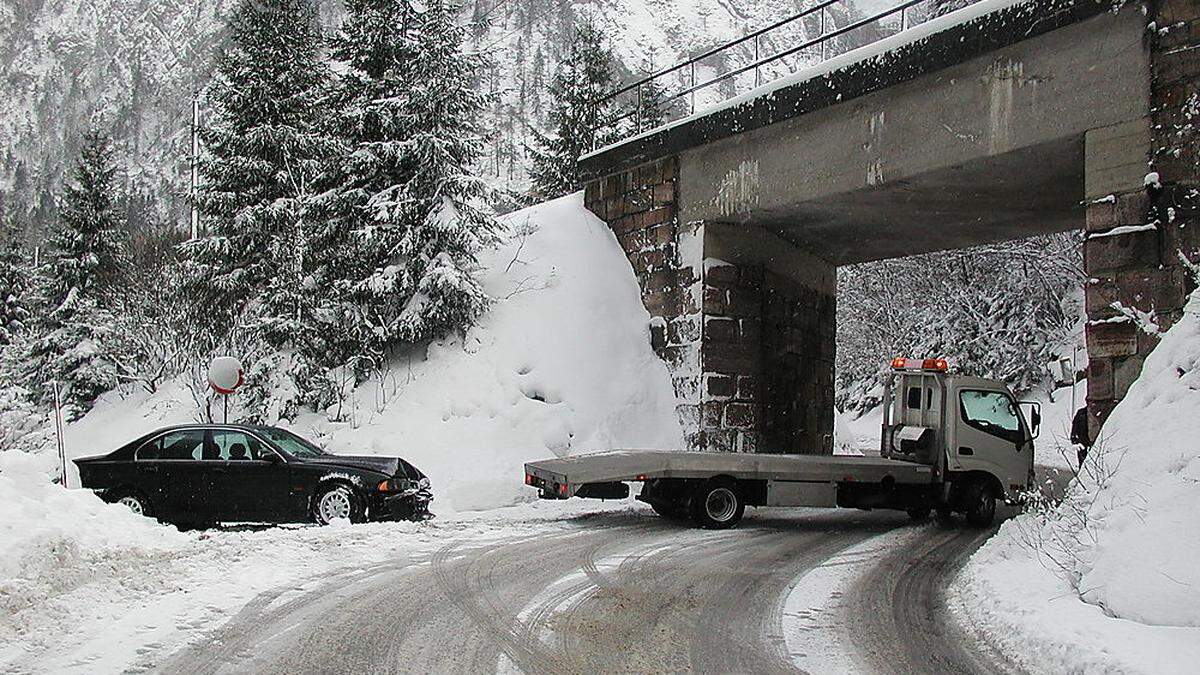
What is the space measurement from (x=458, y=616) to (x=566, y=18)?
7557 inches

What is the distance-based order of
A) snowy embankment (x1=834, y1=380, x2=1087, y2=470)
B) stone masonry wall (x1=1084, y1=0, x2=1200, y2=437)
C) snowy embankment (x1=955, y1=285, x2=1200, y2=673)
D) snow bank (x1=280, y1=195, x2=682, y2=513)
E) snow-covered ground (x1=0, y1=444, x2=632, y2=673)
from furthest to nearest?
snowy embankment (x1=834, y1=380, x2=1087, y2=470) < snow bank (x1=280, y1=195, x2=682, y2=513) < stone masonry wall (x1=1084, y1=0, x2=1200, y2=437) < snow-covered ground (x1=0, y1=444, x2=632, y2=673) < snowy embankment (x1=955, y1=285, x2=1200, y2=673)

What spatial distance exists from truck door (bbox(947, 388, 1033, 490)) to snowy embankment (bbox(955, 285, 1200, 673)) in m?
3.49

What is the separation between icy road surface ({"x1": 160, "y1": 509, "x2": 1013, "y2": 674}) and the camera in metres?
6.36

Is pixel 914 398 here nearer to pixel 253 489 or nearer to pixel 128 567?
pixel 253 489

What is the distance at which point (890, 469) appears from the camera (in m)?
12.9

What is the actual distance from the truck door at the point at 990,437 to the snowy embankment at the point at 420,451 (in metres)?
5.00

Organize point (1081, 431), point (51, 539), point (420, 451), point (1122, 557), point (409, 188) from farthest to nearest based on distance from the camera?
1. point (409, 188)
2. point (420, 451)
3. point (1081, 431)
4. point (51, 539)
5. point (1122, 557)

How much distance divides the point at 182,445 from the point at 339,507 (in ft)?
7.28

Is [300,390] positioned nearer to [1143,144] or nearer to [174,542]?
[174,542]

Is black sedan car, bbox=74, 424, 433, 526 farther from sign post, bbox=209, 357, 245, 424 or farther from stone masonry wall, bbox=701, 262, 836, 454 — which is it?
stone masonry wall, bbox=701, 262, 836, 454

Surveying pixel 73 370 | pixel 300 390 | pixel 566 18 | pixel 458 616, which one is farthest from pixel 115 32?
pixel 458 616

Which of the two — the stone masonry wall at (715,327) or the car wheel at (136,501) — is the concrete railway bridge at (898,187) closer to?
the stone masonry wall at (715,327)

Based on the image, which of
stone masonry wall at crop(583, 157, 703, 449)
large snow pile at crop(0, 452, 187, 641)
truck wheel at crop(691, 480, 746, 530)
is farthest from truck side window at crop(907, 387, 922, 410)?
large snow pile at crop(0, 452, 187, 641)

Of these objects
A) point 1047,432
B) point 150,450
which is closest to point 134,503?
point 150,450
